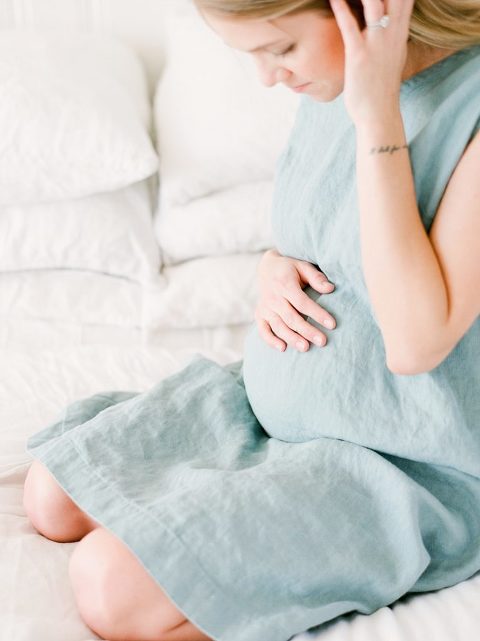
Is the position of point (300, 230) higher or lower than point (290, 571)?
higher

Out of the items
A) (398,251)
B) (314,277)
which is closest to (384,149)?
(398,251)

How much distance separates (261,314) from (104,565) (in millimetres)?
386

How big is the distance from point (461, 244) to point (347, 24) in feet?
0.81

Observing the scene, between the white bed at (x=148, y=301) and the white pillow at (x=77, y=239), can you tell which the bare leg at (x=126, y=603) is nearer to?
the white bed at (x=148, y=301)

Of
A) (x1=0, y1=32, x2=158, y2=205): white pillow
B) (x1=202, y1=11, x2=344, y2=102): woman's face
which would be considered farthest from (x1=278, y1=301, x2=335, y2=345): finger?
(x1=0, y1=32, x2=158, y2=205): white pillow

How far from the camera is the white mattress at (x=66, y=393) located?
919mm

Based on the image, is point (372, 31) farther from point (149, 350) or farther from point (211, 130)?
point (211, 130)

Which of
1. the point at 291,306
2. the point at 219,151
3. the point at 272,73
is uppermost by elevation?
the point at 272,73

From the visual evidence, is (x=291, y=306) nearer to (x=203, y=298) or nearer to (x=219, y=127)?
(x=203, y=298)

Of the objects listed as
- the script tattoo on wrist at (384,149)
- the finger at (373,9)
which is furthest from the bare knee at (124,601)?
the finger at (373,9)

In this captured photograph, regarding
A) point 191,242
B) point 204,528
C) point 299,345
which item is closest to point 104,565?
point 204,528

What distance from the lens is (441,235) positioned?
35.4 inches

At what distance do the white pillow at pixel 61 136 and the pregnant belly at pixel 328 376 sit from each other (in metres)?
0.74

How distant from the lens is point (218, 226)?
1743 mm
